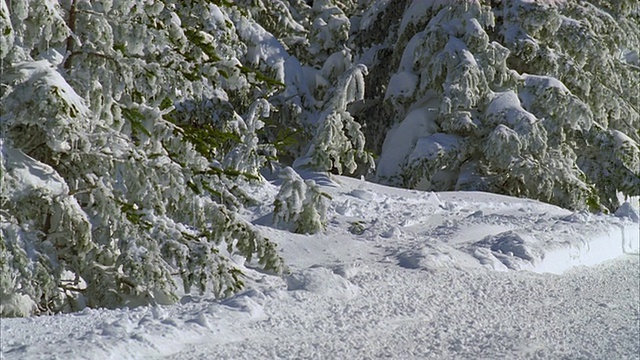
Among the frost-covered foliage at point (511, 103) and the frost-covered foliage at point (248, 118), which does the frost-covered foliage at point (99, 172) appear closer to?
the frost-covered foliage at point (248, 118)

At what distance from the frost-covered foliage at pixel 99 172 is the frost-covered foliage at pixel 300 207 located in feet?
4.57

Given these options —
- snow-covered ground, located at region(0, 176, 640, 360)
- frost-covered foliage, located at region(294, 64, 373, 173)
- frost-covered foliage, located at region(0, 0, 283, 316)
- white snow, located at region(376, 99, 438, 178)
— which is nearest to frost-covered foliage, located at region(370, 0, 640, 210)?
white snow, located at region(376, 99, 438, 178)

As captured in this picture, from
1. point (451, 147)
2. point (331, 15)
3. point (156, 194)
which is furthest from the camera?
point (331, 15)

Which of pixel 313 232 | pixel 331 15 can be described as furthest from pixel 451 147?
pixel 313 232

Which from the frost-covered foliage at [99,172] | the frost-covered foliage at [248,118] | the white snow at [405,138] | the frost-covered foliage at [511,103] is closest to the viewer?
the frost-covered foliage at [99,172]

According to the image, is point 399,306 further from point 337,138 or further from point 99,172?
point 337,138

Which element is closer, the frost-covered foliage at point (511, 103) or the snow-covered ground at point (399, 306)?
the snow-covered ground at point (399, 306)

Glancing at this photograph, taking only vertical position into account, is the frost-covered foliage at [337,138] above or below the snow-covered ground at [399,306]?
above

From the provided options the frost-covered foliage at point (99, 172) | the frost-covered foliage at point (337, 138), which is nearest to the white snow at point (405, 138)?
the frost-covered foliage at point (337, 138)

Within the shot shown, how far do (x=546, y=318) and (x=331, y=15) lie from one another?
11518 millimetres

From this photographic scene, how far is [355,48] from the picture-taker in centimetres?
1708

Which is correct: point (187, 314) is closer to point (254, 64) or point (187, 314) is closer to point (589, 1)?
point (254, 64)

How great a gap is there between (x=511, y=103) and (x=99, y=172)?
30.6ft

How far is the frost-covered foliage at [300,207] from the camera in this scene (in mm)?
7727
